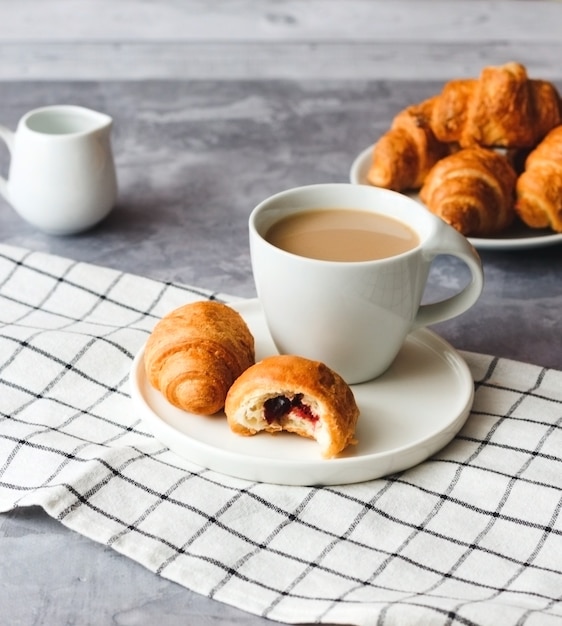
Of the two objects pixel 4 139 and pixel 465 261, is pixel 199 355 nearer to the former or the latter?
pixel 465 261

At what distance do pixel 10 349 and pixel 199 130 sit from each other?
82 centimetres

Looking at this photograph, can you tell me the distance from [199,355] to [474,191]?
554 millimetres

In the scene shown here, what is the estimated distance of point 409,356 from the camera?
3.61ft

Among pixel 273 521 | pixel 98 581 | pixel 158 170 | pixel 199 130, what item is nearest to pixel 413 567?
pixel 273 521

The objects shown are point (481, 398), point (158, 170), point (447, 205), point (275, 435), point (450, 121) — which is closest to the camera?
point (275, 435)

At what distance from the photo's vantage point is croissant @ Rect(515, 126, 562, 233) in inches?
53.8

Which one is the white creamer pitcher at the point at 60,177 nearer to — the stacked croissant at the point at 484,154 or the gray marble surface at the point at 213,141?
the gray marble surface at the point at 213,141

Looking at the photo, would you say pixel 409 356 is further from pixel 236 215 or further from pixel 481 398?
pixel 236 215

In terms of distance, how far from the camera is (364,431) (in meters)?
0.96

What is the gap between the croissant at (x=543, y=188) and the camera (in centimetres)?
137

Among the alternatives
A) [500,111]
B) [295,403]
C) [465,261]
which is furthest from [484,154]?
[295,403]

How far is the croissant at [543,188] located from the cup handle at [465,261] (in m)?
0.35

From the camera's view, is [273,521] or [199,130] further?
[199,130]

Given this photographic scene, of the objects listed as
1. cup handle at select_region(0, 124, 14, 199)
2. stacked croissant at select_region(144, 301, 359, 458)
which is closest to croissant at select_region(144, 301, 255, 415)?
stacked croissant at select_region(144, 301, 359, 458)
